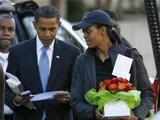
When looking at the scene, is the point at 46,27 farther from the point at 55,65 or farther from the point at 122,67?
the point at 122,67

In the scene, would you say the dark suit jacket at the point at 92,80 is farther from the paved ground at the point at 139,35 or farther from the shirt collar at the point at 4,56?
the paved ground at the point at 139,35

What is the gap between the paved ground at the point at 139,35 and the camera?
23802mm

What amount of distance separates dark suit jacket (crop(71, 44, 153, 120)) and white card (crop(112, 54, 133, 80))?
4 cm

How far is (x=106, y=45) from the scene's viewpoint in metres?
7.30

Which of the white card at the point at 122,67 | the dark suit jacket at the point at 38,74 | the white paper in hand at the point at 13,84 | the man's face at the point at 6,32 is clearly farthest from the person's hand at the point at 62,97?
the man's face at the point at 6,32

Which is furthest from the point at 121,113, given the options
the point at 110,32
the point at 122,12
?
the point at 122,12

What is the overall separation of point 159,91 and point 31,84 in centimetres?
132

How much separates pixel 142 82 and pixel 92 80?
438mm

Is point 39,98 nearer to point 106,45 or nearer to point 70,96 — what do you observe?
point 70,96

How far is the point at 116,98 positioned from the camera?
6.98 m

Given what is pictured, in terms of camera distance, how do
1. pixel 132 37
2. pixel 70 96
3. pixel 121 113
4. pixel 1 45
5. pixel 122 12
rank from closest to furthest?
pixel 121 113, pixel 70 96, pixel 1 45, pixel 132 37, pixel 122 12

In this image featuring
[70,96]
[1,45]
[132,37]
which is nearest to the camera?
[70,96]

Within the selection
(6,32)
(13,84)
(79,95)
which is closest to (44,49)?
(13,84)

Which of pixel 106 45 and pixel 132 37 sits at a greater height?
pixel 106 45
